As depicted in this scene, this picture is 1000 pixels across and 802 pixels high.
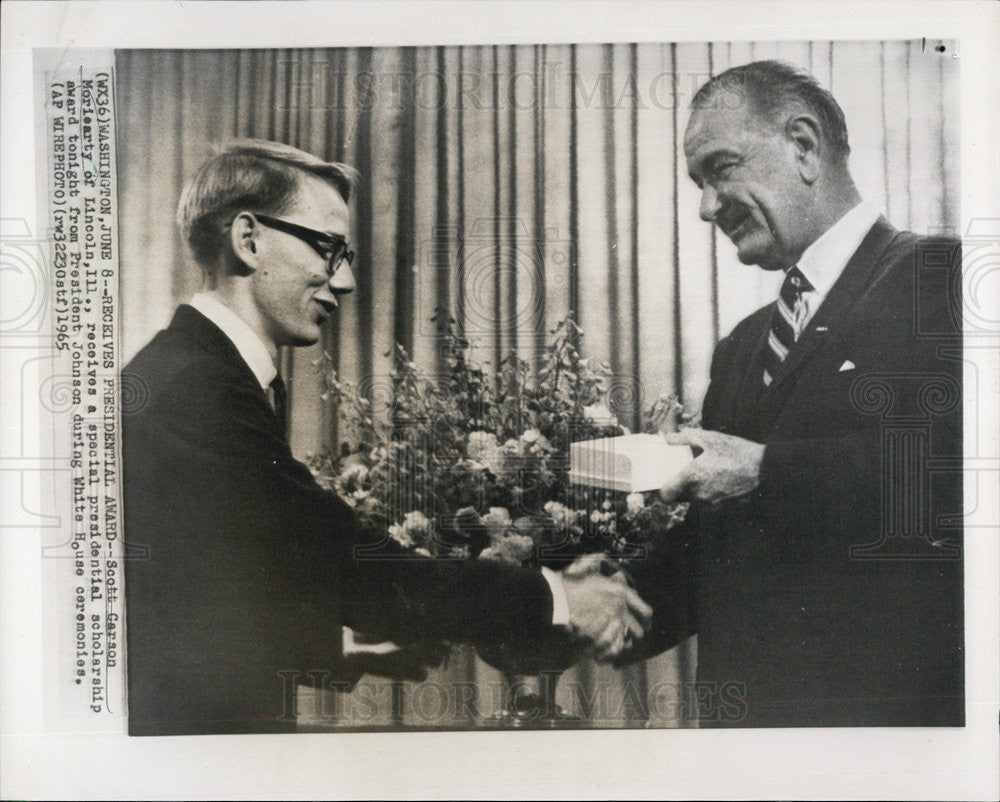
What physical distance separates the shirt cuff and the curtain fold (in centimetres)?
16

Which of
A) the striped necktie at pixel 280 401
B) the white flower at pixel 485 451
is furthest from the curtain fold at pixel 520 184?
the white flower at pixel 485 451

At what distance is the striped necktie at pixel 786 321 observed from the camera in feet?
7.16

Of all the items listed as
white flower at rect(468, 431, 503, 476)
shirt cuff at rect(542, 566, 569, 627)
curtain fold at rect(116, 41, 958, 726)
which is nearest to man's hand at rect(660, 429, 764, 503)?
curtain fold at rect(116, 41, 958, 726)

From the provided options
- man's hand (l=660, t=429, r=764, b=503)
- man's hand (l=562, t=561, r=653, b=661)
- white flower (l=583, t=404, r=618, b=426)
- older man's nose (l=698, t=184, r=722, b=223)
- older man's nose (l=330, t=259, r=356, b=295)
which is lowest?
man's hand (l=562, t=561, r=653, b=661)

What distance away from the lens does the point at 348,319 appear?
86.9 inches

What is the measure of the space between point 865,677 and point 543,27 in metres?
2.25

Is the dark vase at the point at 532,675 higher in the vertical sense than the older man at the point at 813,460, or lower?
lower

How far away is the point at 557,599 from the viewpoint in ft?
7.16

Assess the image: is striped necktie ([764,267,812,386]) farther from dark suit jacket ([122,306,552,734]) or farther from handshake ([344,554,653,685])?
dark suit jacket ([122,306,552,734])

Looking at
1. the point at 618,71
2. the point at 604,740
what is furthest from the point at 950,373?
the point at 604,740

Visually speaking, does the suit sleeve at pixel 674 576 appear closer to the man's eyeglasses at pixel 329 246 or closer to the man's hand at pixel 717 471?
the man's hand at pixel 717 471

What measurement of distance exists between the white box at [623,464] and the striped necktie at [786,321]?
381mm

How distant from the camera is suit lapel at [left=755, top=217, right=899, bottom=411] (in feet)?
7.14

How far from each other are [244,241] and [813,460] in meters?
1.88
